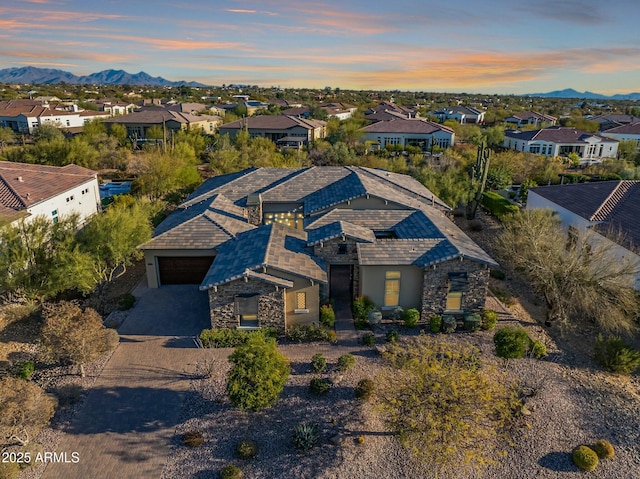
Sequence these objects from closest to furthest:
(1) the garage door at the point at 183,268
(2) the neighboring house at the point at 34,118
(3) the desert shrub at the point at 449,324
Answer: (3) the desert shrub at the point at 449,324
(1) the garage door at the point at 183,268
(2) the neighboring house at the point at 34,118

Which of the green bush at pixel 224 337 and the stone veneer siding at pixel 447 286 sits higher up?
the stone veneer siding at pixel 447 286

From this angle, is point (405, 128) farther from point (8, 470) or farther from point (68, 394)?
point (8, 470)

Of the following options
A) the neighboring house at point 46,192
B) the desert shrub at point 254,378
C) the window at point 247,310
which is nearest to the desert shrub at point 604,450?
the desert shrub at point 254,378

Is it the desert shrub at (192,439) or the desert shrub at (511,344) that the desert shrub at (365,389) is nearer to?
the desert shrub at (192,439)

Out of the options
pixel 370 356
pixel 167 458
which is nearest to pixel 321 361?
pixel 370 356

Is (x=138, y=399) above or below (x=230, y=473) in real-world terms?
below

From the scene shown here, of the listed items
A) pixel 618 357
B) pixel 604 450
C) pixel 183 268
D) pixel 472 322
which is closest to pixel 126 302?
pixel 183 268

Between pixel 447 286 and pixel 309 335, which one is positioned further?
pixel 447 286
